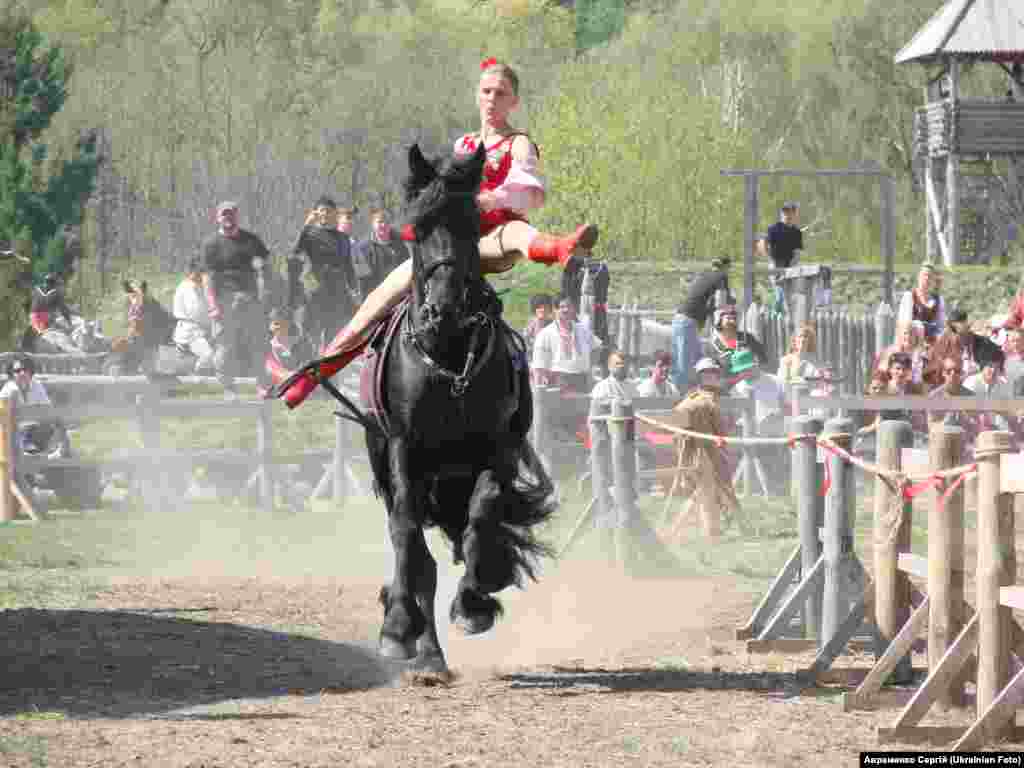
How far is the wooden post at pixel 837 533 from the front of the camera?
9898 millimetres

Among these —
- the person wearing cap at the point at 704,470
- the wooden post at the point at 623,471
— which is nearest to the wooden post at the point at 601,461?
the wooden post at the point at 623,471

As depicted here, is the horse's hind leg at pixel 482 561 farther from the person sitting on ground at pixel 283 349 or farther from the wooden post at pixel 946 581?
the person sitting on ground at pixel 283 349

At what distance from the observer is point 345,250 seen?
70.3ft

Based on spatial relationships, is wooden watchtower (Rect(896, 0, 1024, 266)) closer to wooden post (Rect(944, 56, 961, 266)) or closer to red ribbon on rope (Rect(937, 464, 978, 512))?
wooden post (Rect(944, 56, 961, 266))

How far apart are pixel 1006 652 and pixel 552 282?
28573 mm

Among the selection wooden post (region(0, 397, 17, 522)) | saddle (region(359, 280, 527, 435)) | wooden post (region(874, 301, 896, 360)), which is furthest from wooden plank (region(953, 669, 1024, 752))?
wooden post (region(874, 301, 896, 360))

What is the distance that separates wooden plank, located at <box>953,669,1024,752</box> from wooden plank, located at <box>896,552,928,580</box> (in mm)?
1198

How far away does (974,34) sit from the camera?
5966cm

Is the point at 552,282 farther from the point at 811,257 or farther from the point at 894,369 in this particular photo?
the point at 811,257

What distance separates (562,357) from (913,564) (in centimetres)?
1177

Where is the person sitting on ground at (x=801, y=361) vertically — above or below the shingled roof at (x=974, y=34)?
below

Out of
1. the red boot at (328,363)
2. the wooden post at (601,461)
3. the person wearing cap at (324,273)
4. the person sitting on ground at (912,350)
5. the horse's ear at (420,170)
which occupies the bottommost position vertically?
the wooden post at (601,461)

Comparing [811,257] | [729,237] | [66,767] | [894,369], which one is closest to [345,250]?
[894,369]

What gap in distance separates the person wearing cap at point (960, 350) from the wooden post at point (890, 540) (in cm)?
992
